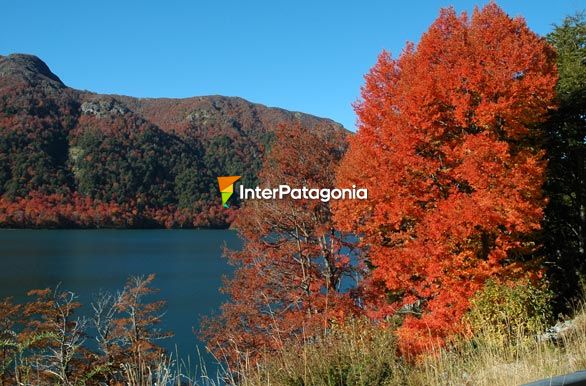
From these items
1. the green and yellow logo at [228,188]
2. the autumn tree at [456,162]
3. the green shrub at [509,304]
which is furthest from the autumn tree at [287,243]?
the green and yellow logo at [228,188]

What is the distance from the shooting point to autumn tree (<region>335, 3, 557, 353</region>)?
1395 centimetres

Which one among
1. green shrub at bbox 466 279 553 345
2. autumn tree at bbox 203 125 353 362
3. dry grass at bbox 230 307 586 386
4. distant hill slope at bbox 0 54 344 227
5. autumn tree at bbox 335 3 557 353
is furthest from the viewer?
distant hill slope at bbox 0 54 344 227

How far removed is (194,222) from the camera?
152 meters

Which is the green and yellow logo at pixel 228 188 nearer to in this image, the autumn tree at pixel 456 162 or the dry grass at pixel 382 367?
the autumn tree at pixel 456 162

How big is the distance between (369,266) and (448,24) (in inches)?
412

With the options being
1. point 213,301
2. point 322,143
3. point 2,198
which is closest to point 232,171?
point 2,198

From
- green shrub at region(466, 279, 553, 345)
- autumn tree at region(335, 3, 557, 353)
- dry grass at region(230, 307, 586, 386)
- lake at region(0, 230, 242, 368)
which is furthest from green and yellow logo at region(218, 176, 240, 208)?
dry grass at region(230, 307, 586, 386)

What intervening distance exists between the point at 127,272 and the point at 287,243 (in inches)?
1551

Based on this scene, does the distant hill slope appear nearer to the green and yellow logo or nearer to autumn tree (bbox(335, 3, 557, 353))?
the green and yellow logo

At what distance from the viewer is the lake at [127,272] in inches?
1528

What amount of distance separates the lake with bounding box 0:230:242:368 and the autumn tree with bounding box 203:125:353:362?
2.63 m

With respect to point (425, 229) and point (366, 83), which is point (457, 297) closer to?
point (425, 229)

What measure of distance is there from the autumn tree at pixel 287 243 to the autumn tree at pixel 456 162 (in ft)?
17.3

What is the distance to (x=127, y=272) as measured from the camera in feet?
188
